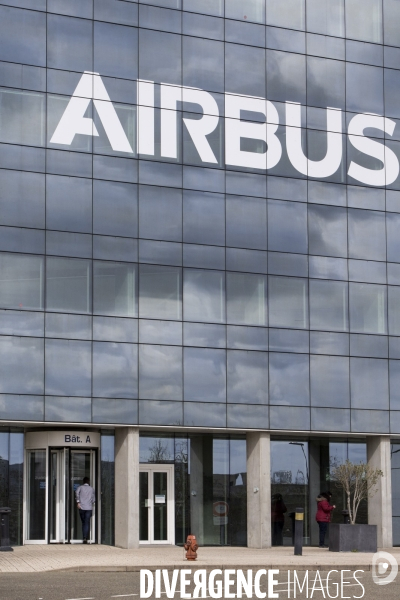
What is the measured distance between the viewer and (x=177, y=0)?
123 ft

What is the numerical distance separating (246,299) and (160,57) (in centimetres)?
847

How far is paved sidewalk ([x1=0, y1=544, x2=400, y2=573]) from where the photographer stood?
25.9 metres

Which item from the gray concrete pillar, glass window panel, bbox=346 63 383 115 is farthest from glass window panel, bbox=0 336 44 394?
glass window panel, bbox=346 63 383 115

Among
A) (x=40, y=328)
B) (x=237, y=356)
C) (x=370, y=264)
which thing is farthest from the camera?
(x=370, y=264)

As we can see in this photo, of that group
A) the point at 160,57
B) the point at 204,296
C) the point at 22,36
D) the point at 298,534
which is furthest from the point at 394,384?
the point at 22,36

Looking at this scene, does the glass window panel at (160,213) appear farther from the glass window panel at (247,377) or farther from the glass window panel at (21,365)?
the glass window panel at (21,365)

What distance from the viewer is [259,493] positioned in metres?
36.8

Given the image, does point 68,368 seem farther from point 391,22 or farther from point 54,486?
point 391,22

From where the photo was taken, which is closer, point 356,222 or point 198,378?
point 198,378

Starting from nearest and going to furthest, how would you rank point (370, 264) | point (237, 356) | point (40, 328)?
point (40, 328)
point (237, 356)
point (370, 264)

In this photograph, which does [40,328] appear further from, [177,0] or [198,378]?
[177,0]

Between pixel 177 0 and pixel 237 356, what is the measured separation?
39.6 feet

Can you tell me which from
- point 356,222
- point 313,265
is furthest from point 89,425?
point 356,222

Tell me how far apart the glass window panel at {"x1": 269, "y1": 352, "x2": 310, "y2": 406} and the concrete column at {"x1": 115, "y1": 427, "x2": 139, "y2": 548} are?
495cm
